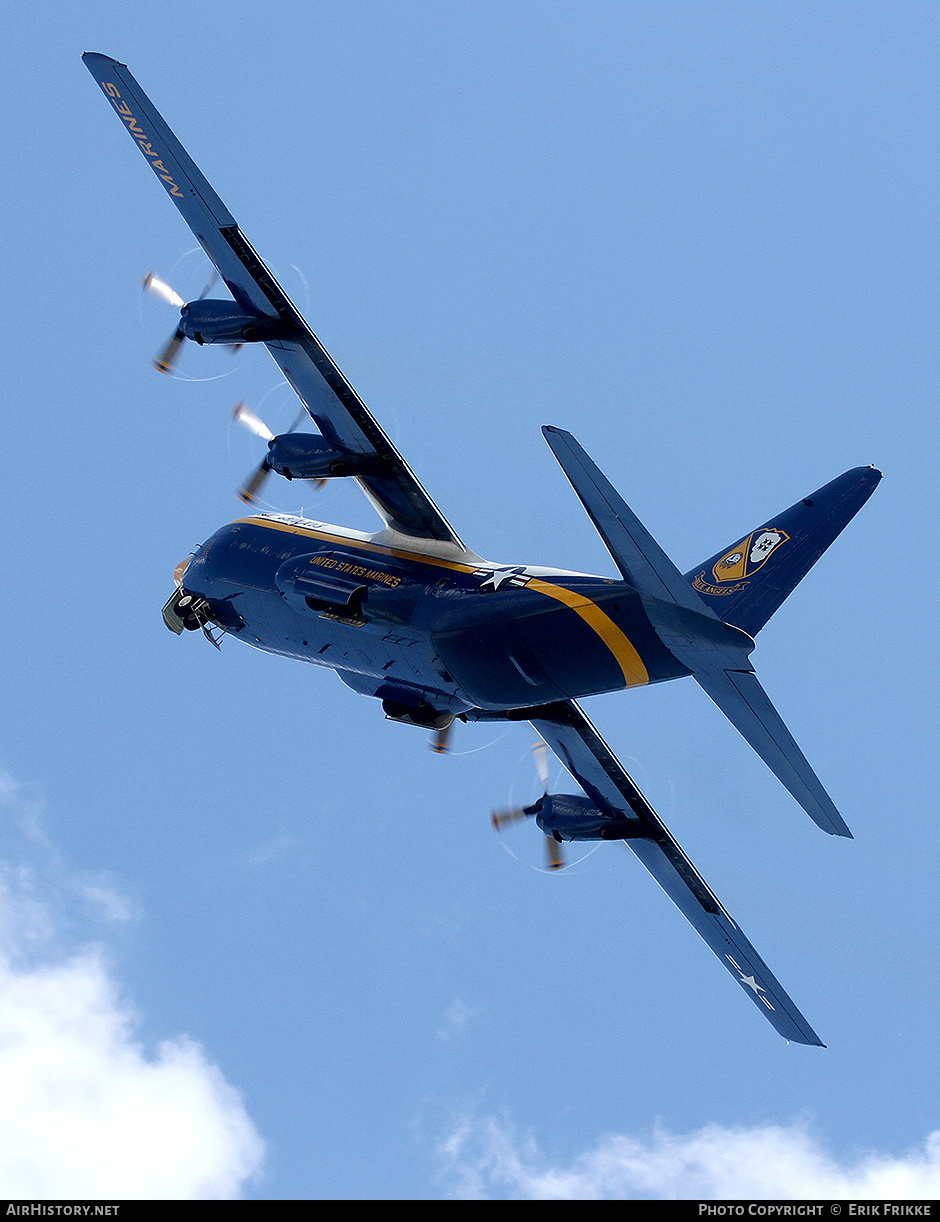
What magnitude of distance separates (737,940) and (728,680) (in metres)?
11.4

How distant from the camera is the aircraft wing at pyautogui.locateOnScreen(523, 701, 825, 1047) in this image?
119 ft

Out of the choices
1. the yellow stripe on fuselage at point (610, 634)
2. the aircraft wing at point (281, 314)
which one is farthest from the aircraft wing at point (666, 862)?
the yellow stripe on fuselage at point (610, 634)

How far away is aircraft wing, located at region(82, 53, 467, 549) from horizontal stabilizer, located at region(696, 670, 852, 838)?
25.2 feet

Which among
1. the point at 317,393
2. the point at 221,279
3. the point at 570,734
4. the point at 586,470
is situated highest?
the point at 221,279

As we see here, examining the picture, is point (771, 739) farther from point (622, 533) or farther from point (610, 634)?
point (622, 533)

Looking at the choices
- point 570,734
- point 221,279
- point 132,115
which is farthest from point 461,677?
point 132,115

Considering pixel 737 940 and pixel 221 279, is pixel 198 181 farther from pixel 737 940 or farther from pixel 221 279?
pixel 737 940

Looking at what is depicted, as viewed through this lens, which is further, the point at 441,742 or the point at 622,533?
the point at 441,742

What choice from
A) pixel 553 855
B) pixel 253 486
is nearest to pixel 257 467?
pixel 253 486

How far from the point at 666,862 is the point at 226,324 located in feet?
51.6

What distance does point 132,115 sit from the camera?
1303 inches

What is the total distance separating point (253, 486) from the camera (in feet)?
115

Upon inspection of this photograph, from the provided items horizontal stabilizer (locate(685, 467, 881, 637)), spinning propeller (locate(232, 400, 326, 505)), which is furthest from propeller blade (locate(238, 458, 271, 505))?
horizontal stabilizer (locate(685, 467, 881, 637))
